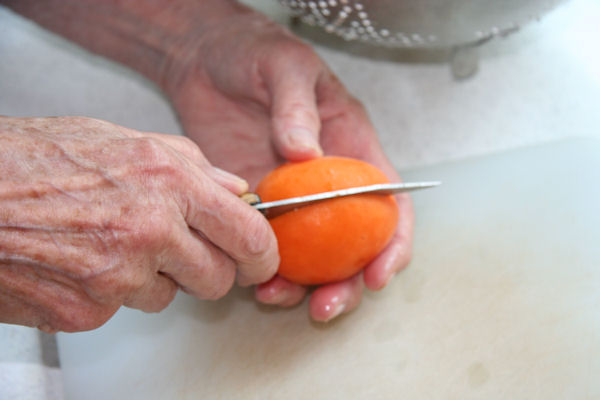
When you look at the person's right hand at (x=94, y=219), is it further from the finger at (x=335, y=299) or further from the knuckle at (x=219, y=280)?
the finger at (x=335, y=299)

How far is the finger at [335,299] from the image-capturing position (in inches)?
31.9

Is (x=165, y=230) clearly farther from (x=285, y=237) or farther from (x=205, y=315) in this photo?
(x=205, y=315)

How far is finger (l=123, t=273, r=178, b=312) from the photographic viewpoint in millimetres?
658

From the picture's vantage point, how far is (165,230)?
591 mm

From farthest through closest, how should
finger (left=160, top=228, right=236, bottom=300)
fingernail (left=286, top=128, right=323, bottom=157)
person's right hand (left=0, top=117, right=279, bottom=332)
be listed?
fingernail (left=286, top=128, right=323, bottom=157)
finger (left=160, top=228, right=236, bottom=300)
person's right hand (left=0, top=117, right=279, bottom=332)

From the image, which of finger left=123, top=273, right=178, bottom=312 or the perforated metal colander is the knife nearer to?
finger left=123, top=273, right=178, bottom=312

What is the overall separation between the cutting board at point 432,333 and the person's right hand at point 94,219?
0.78 ft

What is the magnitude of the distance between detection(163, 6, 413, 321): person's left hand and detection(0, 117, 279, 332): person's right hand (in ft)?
0.79

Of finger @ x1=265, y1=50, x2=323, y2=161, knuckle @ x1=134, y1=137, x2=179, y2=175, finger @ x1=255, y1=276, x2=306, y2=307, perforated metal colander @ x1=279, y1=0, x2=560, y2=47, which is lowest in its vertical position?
finger @ x1=255, y1=276, x2=306, y2=307

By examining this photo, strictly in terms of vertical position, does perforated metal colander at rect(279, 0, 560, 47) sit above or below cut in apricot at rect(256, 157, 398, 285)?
above

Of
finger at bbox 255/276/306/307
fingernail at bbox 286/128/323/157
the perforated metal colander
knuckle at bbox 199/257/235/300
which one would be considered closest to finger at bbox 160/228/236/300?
knuckle at bbox 199/257/235/300

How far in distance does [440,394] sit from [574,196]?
1.63 feet

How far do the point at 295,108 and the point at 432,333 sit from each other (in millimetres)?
477

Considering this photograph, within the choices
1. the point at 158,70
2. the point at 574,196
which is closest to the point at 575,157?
the point at 574,196
